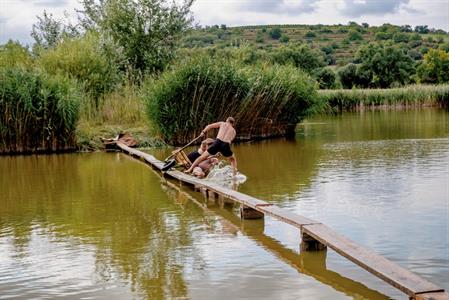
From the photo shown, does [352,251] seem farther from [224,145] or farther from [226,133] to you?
[226,133]

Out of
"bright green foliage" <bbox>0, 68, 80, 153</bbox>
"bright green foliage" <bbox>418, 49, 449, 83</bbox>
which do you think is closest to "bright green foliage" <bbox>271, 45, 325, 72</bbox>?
"bright green foliage" <bbox>418, 49, 449, 83</bbox>

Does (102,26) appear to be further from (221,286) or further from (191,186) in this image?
(221,286)

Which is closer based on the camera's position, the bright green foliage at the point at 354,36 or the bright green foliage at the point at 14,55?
the bright green foliage at the point at 14,55

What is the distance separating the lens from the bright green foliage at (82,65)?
29.6 metres

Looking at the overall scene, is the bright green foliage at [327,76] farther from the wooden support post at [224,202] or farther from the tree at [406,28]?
the tree at [406,28]

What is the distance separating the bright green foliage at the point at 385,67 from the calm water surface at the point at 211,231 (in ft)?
160

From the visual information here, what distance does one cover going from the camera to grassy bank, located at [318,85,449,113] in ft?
162

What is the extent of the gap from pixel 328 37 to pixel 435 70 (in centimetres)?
Result: 4952

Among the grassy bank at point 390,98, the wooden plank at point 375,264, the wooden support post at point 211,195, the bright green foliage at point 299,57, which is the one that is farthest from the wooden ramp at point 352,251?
the bright green foliage at point 299,57

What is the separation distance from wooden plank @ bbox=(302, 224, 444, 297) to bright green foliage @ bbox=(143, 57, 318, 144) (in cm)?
1660

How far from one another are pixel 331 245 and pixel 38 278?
3458 mm

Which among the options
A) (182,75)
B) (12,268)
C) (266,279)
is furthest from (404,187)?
(182,75)

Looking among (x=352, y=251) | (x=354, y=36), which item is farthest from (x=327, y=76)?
(x=352, y=251)

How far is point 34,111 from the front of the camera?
77.3ft
